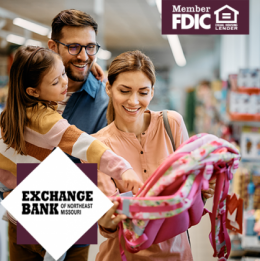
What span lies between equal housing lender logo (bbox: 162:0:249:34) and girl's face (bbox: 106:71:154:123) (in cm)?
36

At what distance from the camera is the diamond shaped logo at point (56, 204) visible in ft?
3.30

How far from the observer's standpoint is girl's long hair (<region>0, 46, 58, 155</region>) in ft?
3.51

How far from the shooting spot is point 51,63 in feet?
3.52

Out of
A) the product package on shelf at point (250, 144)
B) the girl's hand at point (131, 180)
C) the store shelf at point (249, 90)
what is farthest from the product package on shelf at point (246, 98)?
the girl's hand at point (131, 180)

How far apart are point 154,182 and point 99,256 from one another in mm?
508

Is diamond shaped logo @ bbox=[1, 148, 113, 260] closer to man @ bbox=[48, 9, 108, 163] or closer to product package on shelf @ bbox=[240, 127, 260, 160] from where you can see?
man @ bbox=[48, 9, 108, 163]

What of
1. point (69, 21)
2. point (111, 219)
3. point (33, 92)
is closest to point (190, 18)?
point (69, 21)

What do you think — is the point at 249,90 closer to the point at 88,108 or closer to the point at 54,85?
the point at 88,108

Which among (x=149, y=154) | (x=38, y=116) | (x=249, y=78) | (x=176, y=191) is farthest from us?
(x=249, y=78)

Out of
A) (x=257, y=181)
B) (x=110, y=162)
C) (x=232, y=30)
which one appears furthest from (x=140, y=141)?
(x=257, y=181)

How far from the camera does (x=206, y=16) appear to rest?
4.29 feet

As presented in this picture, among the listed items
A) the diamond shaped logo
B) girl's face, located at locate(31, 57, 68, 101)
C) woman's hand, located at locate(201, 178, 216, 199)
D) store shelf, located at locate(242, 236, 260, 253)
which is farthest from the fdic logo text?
store shelf, located at locate(242, 236, 260, 253)

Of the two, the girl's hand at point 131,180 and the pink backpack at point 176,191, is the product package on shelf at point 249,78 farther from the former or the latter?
the girl's hand at point 131,180

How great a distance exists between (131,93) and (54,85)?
278mm
